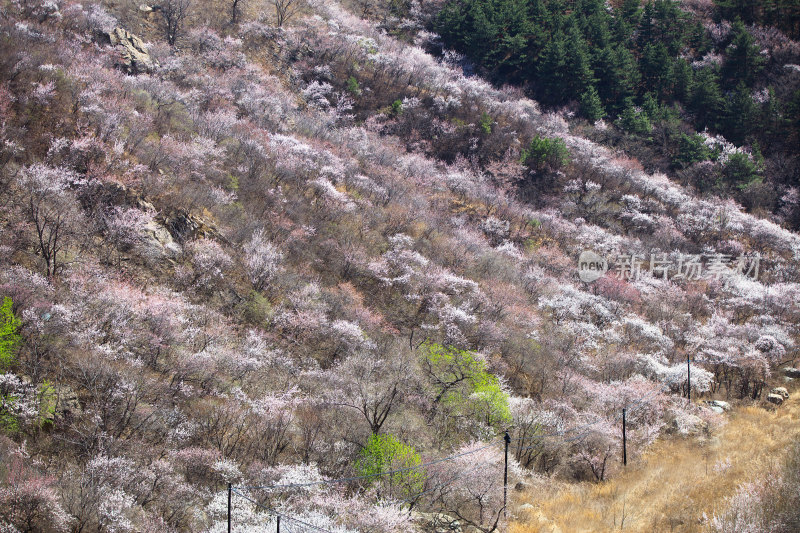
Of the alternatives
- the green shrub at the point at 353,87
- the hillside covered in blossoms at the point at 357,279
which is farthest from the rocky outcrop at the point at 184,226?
the green shrub at the point at 353,87

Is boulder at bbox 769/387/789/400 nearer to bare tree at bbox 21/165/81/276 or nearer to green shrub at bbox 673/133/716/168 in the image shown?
bare tree at bbox 21/165/81/276

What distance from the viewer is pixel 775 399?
2072cm

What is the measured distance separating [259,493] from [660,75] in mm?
58375

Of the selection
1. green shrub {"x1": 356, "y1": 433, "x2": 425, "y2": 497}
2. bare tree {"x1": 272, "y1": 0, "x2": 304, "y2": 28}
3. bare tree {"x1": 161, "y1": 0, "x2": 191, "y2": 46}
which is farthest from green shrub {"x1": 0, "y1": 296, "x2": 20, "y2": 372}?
bare tree {"x1": 272, "y1": 0, "x2": 304, "y2": 28}

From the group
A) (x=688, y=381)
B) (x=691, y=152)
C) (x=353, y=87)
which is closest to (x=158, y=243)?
(x=688, y=381)

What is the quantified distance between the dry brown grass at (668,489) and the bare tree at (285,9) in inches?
1802

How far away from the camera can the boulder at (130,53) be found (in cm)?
2931

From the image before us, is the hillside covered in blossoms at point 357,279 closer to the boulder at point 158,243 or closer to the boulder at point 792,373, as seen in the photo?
the boulder at point 158,243

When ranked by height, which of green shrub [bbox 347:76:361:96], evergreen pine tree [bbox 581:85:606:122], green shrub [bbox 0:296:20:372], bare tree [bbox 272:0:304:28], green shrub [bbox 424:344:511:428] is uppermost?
bare tree [bbox 272:0:304:28]

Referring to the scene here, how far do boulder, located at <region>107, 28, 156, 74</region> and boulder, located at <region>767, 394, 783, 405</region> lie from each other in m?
38.0

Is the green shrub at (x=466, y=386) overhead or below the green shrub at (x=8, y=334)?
below

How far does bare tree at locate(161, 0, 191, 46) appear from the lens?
37.4 meters

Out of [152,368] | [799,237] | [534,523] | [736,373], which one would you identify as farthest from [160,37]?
[799,237]

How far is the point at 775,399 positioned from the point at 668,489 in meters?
12.0
